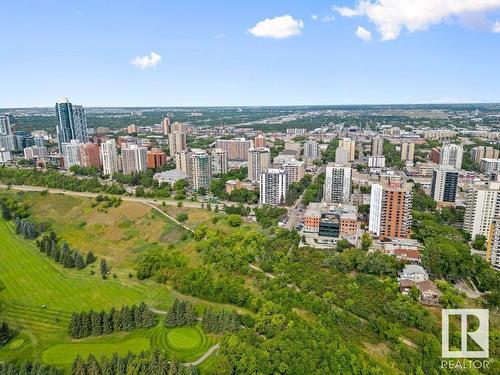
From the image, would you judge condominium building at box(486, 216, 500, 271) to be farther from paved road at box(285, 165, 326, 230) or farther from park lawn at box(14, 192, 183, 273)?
park lawn at box(14, 192, 183, 273)

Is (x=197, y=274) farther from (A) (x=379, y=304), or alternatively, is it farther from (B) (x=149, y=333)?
(A) (x=379, y=304)

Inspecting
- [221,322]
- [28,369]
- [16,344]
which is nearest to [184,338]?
[221,322]

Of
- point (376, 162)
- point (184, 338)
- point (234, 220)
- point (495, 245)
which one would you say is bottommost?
point (184, 338)

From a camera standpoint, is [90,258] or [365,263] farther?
[90,258]

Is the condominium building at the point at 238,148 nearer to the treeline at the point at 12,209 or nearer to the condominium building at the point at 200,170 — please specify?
the condominium building at the point at 200,170

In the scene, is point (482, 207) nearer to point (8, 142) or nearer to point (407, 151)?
point (407, 151)

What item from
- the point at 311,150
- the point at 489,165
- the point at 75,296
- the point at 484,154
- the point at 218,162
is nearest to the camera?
the point at 75,296

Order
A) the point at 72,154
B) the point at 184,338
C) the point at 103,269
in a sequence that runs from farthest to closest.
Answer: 1. the point at 72,154
2. the point at 103,269
3. the point at 184,338
